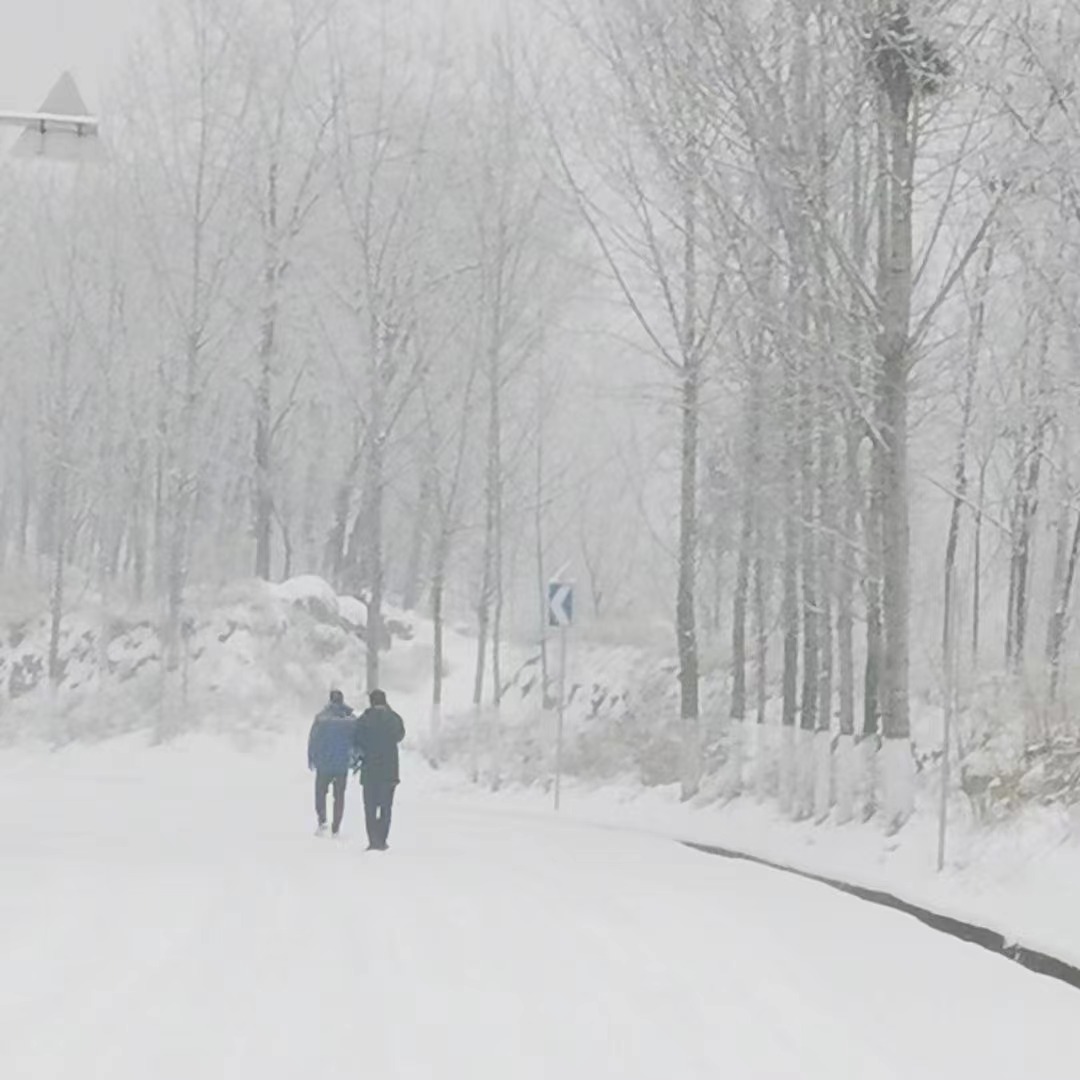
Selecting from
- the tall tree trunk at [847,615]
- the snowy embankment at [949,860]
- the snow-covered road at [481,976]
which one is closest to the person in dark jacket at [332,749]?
the snow-covered road at [481,976]

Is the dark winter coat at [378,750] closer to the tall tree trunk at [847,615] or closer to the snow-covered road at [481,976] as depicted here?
the snow-covered road at [481,976]

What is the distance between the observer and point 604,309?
36062 mm

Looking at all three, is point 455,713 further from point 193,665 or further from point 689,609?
point 689,609

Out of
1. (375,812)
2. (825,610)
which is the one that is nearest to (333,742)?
(375,812)

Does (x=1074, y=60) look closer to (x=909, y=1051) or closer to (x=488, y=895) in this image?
(x=488, y=895)

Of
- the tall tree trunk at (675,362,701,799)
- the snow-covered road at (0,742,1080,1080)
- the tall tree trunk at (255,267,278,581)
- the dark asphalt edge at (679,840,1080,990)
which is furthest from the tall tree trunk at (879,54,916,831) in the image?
the tall tree trunk at (255,267,278,581)

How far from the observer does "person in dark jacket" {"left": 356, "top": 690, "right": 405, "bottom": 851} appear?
16281mm

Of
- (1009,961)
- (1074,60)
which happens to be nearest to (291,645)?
(1074,60)

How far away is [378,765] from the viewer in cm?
1653

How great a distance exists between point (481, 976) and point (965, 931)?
160 inches

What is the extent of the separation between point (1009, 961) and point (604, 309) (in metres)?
27.2

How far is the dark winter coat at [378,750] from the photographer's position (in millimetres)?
16469

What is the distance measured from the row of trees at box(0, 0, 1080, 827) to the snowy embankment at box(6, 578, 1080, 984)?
2.82 ft

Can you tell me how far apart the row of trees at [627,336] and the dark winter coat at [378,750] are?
4.53 meters
